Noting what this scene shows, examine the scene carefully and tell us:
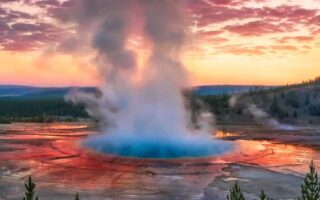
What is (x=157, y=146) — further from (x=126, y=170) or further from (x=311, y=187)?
(x=311, y=187)

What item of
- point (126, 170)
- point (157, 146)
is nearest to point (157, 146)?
point (157, 146)

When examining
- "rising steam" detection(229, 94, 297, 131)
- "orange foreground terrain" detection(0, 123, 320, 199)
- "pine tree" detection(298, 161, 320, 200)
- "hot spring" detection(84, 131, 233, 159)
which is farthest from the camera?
"rising steam" detection(229, 94, 297, 131)

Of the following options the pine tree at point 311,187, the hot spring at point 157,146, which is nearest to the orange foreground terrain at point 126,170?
the hot spring at point 157,146

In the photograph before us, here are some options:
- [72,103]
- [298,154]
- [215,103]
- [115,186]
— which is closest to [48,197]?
[115,186]

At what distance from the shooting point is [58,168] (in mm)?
27594

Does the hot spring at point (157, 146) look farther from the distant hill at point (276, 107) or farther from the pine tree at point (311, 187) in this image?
the distant hill at point (276, 107)

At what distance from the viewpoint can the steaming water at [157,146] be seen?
3459 cm

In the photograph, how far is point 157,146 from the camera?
124 ft

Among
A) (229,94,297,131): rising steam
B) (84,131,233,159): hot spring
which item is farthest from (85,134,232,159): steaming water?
(229,94,297,131): rising steam

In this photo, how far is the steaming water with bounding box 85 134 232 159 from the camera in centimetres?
3459

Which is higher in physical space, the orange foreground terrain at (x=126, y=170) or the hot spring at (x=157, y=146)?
the hot spring at (x=157, y=146)

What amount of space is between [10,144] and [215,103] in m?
55.1

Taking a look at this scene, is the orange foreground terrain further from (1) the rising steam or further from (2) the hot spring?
(1) the rising steam

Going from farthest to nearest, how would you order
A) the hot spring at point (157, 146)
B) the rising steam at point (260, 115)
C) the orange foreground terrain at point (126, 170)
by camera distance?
the rising steam at point (260, 115)
the hot spring at point (157, 146)
the orange foreground terrain at point (126, 170)
